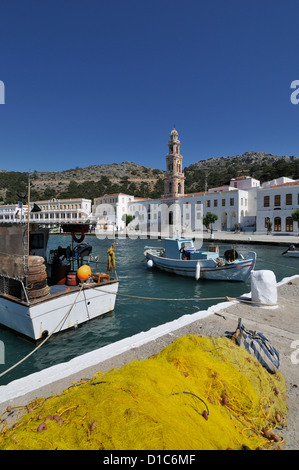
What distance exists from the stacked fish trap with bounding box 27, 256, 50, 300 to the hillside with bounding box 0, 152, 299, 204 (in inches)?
3026

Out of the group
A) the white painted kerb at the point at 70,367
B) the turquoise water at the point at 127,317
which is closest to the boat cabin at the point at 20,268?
the turquoise water at the point at 127,317

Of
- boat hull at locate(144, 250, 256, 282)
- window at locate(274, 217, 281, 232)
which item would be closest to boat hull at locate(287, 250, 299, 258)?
boat hull at locate(144, 250, 256, 282)

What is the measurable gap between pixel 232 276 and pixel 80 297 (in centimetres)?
1034

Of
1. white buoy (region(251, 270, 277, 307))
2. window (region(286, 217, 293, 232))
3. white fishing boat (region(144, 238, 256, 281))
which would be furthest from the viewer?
window (region(286, 217, 293, 232))

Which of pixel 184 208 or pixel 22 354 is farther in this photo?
pixel 184 208

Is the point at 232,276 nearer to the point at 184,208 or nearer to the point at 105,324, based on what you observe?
the point at 105,324

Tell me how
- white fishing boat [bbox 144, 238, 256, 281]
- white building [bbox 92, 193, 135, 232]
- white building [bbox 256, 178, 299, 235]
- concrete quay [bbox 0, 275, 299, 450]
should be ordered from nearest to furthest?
concrete quay [bbox 0, 275, 299, 450] → white fishing boat [bbox 144, 238, 256, 281] → white building [bbox 256, 178, 299, 235] → white building [bbox 92, 193, 135, 232]

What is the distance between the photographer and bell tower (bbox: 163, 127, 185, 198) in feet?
198

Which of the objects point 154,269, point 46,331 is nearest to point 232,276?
point 154,269

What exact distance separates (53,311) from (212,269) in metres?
10.8

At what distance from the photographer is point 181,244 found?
1791 centimetres

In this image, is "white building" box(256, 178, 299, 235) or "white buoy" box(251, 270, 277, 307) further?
"white building" box(256, 178, 299, 235)

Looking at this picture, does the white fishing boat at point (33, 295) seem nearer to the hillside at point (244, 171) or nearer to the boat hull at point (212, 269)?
the boat hull at point (212, 269)

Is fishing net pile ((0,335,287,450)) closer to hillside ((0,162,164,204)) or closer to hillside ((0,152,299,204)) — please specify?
hillside ((0,152,299,204))
